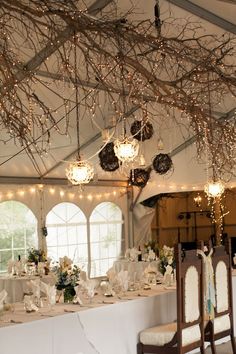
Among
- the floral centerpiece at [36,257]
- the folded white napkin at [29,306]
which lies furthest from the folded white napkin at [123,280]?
the floral centerpiece at [36,257]

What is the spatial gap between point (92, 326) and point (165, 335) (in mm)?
722

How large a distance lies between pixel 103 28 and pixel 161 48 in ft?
2.76

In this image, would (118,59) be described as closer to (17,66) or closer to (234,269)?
(17,66)

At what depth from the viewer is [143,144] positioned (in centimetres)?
1266

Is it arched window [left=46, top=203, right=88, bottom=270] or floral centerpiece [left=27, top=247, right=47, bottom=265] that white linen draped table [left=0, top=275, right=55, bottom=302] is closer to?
floral centerpiece [left=27, top=247, right=47, bottom=265]

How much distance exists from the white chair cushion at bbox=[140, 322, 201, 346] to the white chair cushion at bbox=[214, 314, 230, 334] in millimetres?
506

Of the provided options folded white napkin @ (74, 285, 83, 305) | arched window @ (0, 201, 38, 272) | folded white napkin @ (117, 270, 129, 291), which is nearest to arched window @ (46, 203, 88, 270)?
arched window @ (0, 201, 38, 272)

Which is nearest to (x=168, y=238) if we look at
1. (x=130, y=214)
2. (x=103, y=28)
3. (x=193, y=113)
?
(x=130, y=214)

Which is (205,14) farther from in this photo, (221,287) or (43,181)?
(43,181)

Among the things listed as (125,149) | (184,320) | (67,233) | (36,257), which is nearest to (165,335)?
(184,320)

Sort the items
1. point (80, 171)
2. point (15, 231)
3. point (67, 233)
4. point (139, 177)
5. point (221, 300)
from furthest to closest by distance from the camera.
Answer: point (67, 233) → point (15, 231) → point (139, 177) → point (80, 171) → point (221, 300)

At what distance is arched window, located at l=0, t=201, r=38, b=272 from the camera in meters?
12.2

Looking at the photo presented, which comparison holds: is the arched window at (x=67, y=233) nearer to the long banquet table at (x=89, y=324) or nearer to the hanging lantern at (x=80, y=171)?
the hanging lantern at (x=80, y=171)

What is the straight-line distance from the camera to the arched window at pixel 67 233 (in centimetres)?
1311
